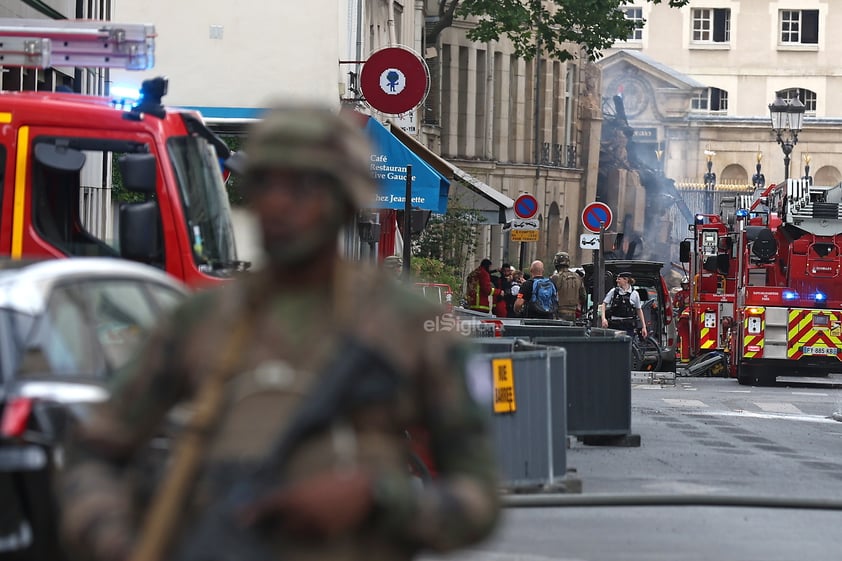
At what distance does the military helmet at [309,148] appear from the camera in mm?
3455

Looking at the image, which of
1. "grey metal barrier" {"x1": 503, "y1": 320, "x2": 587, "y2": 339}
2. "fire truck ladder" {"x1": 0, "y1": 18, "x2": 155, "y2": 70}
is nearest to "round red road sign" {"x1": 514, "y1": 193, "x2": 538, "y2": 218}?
"grey metal barrier" {"x1": 503, "y1": 320, "x2": 587, "y2": 339}

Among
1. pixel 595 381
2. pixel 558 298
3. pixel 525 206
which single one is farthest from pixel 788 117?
pixel 595 381

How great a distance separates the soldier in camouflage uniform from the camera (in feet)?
10.9

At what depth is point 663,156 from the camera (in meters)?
105

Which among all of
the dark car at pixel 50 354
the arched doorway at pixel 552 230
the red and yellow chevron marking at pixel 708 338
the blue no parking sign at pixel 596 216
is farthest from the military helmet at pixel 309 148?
Answer: the arched doorway at pixel 552 230

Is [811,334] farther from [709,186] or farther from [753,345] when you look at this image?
[709,186]

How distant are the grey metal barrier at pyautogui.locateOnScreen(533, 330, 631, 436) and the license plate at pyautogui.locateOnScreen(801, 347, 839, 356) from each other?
50.6 ft

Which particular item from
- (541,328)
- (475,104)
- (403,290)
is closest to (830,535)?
(403,290)

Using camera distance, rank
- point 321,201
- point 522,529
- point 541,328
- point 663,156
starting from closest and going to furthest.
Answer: point 321,201
point 522,529
point 541,328
point 663,156

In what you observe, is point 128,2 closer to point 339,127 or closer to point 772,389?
point 772,389

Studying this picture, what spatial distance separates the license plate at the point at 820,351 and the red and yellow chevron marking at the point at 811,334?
0.12 ft

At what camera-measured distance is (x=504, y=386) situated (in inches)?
491

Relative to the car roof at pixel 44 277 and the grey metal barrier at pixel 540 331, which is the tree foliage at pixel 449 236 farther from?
the car roof at pixel 44 277

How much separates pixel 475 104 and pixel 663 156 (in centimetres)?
4913
